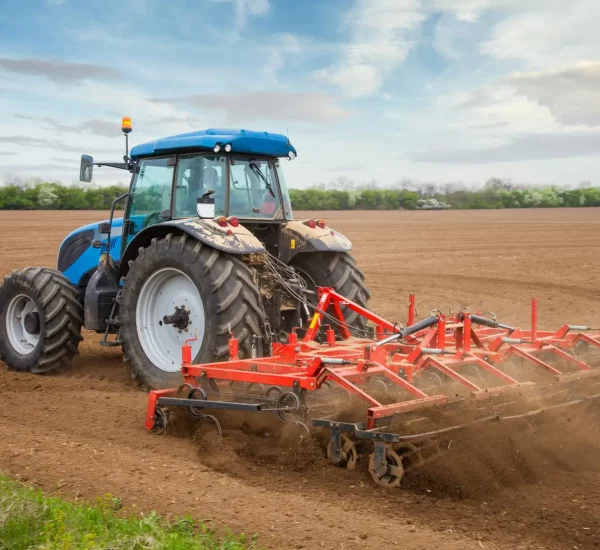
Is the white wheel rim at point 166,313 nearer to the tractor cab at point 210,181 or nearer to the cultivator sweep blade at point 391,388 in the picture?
the tractor cab at point 210,181

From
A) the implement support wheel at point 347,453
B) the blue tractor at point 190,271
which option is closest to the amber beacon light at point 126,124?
the blue tractor at point 190,271

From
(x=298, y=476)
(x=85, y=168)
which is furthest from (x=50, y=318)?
(x=298, y=476)

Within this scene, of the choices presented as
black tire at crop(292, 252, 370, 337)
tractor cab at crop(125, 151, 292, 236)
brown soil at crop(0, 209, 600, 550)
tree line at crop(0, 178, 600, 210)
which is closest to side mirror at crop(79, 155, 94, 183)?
tractor cab at crop(125, 151, 292, 236)

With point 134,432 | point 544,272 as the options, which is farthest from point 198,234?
point 544,272

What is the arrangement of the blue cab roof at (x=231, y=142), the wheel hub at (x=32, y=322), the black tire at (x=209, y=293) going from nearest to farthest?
the black tire at (x=209, y=293), the blue cab roof at (x=231, y=142), the wheel hub at (x=32, y=322)

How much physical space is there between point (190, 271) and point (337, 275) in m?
1.64

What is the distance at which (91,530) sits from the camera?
3891 millimetres

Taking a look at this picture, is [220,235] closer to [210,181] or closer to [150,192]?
[210,181]

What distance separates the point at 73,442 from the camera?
18.5 feet

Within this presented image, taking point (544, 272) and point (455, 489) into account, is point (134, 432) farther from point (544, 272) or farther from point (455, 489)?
point (544, 272)

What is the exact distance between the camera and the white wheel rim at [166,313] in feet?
22.9

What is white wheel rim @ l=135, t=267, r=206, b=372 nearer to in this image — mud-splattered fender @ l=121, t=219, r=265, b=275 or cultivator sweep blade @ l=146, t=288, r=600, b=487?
mud-splattered fender @ l=121, t=219, r=265, b=275

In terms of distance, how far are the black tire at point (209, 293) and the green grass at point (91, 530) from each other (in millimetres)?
2410

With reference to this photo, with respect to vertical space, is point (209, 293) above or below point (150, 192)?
below
